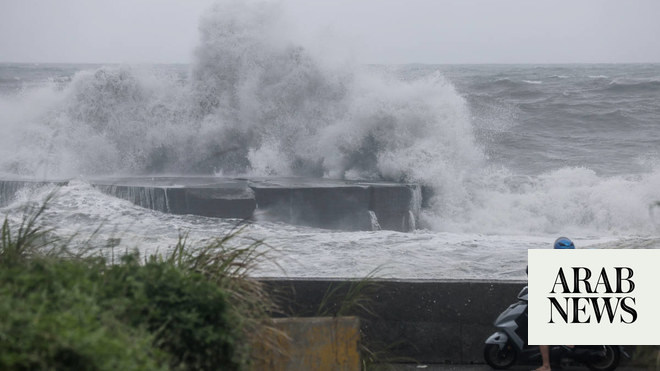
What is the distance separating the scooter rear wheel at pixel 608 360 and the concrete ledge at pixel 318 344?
1.96 m

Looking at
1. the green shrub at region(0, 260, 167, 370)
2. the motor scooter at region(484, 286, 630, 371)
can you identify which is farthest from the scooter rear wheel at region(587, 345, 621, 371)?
the green shrub at region(0, 260, 167, 370)

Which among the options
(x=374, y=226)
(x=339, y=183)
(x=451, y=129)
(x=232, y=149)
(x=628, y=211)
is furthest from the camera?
(x=232, y=149)

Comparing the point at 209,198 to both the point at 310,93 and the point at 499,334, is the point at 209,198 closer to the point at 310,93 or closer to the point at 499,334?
the point at 310,93

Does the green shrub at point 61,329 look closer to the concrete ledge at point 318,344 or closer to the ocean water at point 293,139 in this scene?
the concrete ledge at point 318,344

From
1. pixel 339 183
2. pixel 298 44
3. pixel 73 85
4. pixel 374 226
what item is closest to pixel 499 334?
pixel 374 226

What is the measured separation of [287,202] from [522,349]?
942cm

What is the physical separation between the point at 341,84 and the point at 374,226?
7.26 meters

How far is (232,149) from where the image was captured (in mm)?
20547

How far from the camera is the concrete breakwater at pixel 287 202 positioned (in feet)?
48.1

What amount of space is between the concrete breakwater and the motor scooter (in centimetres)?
881

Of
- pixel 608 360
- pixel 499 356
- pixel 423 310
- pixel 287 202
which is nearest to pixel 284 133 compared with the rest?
pixel 287 202

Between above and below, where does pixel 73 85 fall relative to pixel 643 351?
above

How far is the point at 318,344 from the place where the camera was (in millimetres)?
4543

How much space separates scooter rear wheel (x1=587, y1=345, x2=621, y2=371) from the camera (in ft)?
18.1
